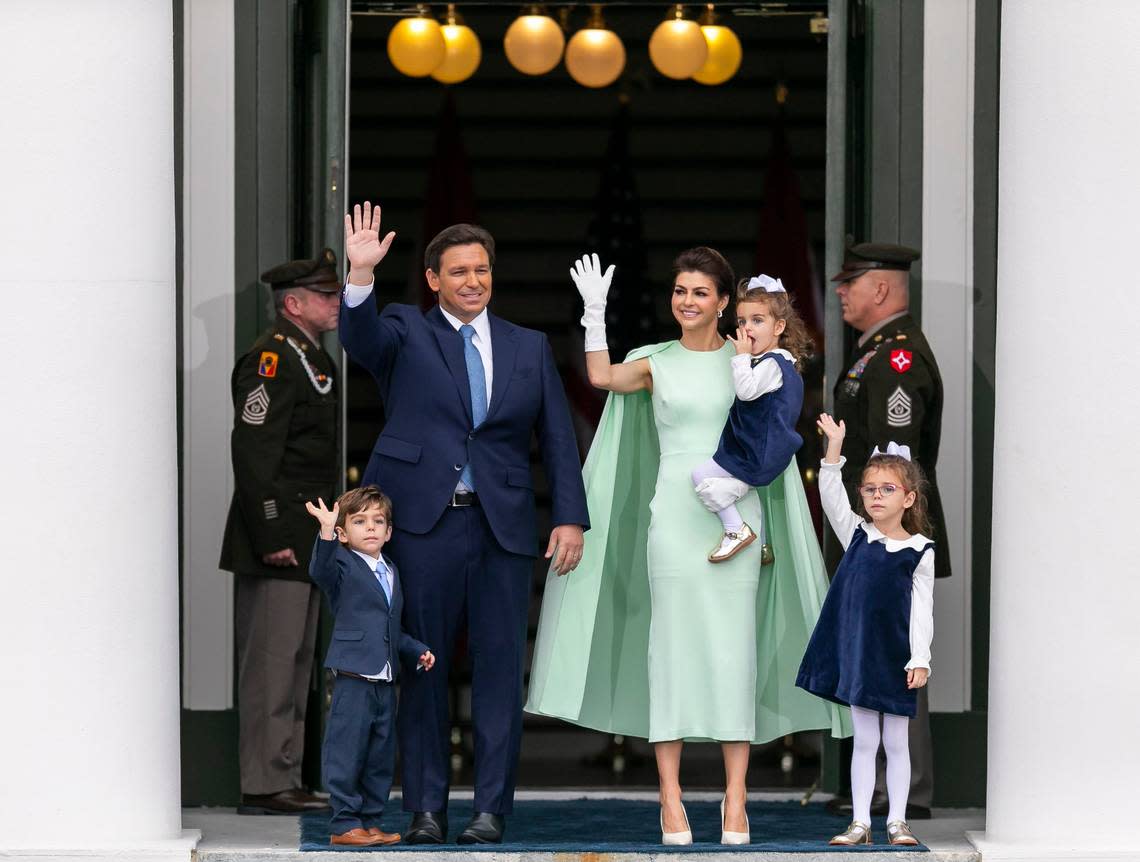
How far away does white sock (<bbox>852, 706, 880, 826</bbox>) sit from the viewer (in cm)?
722

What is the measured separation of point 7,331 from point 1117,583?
329cm

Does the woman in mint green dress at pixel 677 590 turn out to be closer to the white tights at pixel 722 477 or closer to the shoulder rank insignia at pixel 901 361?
the white tights at pixel 722 477

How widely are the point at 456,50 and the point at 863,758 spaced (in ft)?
15.3

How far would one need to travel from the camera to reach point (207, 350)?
866cm

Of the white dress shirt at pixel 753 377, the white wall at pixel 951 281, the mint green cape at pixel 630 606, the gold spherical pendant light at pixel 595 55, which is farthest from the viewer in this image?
the gold spherical pendant light at pixel 595 55

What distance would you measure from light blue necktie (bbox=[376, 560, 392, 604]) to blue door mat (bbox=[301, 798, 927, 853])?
0.73 m

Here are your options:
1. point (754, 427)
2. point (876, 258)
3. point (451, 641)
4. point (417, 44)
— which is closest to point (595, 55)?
point (417, 44)

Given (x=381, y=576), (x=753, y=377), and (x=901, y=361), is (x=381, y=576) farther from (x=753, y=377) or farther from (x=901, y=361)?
(x=901, y=361)

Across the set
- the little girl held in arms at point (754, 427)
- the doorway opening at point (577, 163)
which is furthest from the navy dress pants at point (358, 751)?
the doorway opening at point (577, 163)

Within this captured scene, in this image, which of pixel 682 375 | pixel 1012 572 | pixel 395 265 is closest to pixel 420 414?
pixel 682 375

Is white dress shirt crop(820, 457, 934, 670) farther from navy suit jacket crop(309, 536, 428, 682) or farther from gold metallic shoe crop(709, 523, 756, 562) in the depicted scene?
navy suit jacket crop(309, 536, 428, 682)

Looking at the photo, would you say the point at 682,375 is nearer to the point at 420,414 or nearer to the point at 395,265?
the point at 420,414

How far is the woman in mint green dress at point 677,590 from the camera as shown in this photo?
7.29 meters

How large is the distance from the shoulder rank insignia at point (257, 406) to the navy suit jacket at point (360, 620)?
3.83ft
